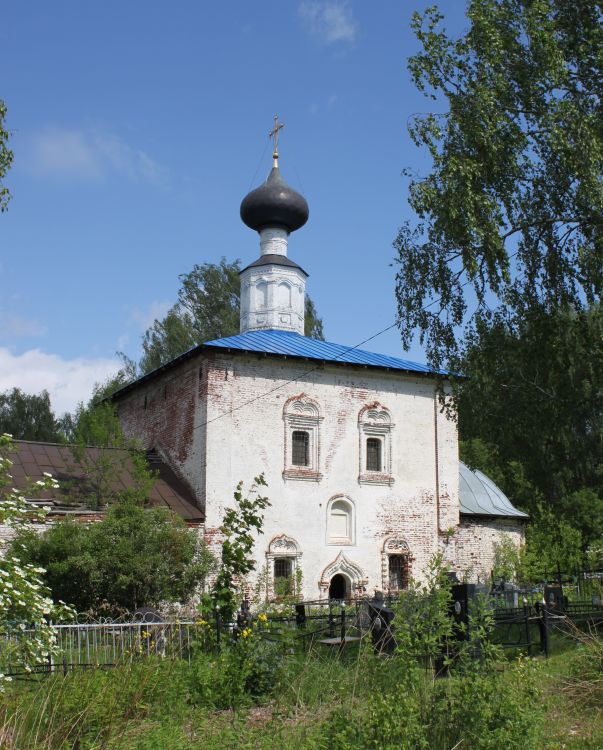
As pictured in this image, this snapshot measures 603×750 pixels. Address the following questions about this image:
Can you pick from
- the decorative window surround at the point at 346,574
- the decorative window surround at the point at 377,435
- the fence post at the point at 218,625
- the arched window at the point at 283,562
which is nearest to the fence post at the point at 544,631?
the fence post at the point at 218,625

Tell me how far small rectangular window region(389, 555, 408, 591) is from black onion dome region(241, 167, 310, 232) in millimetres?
8680

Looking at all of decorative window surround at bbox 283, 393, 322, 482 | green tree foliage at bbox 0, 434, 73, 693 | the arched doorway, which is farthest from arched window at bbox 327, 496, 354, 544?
green tree foliage at bbox 0, 434, 73, 693

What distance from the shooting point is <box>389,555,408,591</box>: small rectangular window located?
725 inches

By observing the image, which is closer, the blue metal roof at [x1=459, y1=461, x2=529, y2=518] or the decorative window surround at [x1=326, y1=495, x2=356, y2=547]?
the decorative window surround at [x1=326, y1=495, x2=356, y2=547]

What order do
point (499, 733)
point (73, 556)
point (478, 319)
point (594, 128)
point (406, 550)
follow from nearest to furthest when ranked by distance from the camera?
point (499, 733) < point (594, 128) < point (478, 319) < point (73, 556) < point (406, 550)

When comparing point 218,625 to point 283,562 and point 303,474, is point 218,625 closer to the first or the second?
point 283,562

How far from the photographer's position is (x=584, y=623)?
1148 centimetres

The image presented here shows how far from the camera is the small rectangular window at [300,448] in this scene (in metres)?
17.9

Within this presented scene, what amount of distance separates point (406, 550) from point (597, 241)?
9920mm

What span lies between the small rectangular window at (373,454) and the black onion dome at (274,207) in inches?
245

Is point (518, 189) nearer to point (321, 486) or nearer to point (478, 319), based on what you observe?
point (478, 319)

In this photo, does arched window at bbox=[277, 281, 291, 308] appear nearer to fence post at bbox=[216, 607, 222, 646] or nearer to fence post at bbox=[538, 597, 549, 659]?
fence post at bbox=[538, 597, 549, 659]

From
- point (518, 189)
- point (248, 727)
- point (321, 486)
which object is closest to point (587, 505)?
point (321, 486)

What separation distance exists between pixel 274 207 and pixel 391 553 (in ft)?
29.1
